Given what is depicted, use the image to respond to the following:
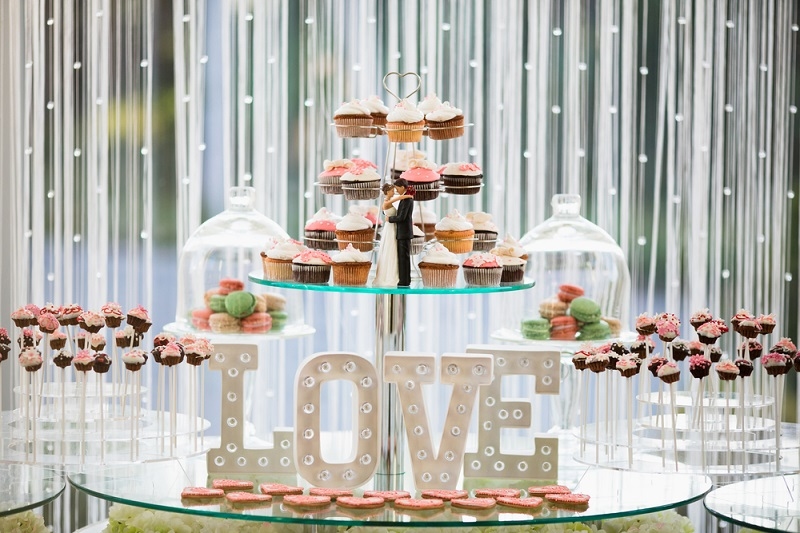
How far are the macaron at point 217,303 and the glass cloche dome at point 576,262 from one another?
96 cm

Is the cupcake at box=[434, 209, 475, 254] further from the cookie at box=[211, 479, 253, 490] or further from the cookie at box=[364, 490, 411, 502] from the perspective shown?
the cookie at box=[211, 479, 253, 490]

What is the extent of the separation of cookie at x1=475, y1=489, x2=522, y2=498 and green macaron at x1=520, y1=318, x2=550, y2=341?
2.79ft

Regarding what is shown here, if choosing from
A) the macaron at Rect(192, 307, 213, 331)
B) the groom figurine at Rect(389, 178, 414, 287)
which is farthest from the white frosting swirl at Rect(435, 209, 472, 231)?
the macaron at Rect(192, 307, 213, 331)

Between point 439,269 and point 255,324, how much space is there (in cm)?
89

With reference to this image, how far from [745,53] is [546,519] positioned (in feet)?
7.84

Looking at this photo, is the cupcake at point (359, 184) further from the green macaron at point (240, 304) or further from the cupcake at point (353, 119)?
the green macaron at point (240, 304)

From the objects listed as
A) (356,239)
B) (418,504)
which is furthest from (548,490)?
(356,239)

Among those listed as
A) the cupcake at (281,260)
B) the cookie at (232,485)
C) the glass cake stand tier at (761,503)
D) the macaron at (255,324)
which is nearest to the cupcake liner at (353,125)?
the cupcake at (281,260)

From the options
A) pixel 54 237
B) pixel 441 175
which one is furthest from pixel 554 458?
pixel 54 237

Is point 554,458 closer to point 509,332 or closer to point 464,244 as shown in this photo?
point 464,244

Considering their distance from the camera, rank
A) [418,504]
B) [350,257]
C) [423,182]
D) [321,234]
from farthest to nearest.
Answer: [321,234], [423,182], [350,257], [418,504]

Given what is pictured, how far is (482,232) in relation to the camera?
2.87 m

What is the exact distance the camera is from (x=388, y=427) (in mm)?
2648

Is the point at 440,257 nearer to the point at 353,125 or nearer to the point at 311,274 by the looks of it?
the point at 311,274
